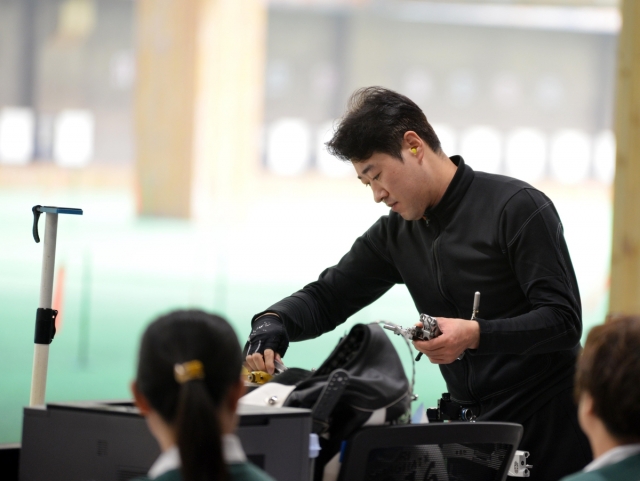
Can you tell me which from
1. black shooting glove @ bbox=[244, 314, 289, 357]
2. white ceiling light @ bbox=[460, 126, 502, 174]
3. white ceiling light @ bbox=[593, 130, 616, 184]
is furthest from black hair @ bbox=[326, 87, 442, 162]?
white ceiling light @ bbox=[593, 130, 616, 184]

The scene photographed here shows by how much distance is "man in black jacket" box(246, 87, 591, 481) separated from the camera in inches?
66.2

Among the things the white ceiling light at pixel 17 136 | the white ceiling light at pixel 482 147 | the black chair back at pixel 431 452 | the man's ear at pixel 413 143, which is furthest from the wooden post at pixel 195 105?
the black chair back at pixel 431 452

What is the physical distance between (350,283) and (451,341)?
0.49m

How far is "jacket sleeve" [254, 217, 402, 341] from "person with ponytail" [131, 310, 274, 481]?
0.95 metres

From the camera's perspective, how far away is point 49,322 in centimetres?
171

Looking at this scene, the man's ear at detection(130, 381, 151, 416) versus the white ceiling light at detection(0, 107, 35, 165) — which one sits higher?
the white ceiling light at detection(0, 107, 35, 165)

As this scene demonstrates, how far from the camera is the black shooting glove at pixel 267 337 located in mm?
1790

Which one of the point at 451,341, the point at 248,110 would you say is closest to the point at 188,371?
the point at 451,341

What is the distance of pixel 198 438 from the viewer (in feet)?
3.11

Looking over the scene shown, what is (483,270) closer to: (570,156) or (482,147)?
(482,147)

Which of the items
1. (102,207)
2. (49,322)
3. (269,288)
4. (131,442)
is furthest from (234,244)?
(131,442)

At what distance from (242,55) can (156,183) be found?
3.00ft

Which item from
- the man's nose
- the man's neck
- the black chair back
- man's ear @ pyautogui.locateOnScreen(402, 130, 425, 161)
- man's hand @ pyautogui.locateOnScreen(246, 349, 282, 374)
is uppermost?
man's ear @ pyautogui.locateOnScreen(402, 130, 425, 161)

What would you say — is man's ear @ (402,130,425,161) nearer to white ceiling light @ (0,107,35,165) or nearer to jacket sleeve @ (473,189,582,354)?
jacket sleeve @ (473,189,582,354)
